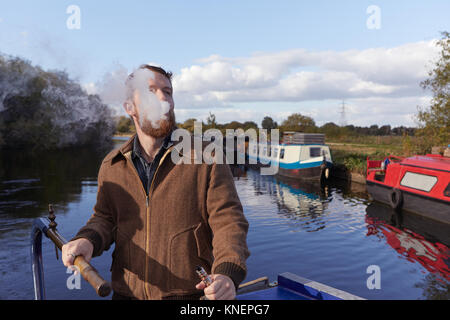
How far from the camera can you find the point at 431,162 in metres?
16.0

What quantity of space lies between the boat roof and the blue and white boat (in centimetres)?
977

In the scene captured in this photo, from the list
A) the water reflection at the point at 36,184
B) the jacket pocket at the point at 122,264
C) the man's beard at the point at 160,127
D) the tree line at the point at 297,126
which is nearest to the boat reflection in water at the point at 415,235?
the jacket pocket at the point at 122,264

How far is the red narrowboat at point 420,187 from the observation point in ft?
48.5

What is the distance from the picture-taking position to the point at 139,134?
2.66 m

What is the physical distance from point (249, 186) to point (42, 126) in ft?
121

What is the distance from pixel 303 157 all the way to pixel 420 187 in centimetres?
1321

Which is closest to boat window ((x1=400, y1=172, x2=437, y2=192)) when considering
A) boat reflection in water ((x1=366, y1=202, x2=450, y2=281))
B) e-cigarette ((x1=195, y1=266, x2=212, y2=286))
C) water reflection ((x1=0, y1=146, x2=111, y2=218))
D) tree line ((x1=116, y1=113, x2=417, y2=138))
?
boat reflection in water ((x1=366, y1=202, x2=450, y2=281))

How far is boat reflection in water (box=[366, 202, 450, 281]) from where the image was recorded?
11.3 metres

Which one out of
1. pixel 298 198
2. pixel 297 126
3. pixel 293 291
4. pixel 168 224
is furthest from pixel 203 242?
pixel 297 126

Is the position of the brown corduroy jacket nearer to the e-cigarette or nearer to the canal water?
the e-cigarette
